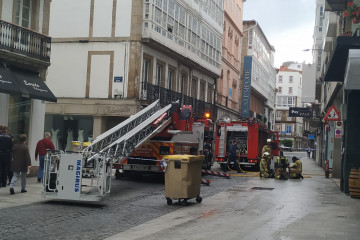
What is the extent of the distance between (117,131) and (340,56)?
7529 mm

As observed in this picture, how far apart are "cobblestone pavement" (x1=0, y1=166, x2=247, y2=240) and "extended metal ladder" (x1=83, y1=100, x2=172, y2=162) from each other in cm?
133

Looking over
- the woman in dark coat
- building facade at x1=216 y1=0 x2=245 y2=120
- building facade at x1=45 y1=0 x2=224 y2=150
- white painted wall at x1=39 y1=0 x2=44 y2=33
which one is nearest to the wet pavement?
the woman in dark coat

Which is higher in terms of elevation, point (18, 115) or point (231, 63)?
point (231, 63)

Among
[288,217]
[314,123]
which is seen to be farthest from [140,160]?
[314,123]

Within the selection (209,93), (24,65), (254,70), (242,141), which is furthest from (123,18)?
(254,70)

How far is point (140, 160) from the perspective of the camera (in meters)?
19.4

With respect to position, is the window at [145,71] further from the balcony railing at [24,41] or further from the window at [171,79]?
the balcony railing at [24,41]

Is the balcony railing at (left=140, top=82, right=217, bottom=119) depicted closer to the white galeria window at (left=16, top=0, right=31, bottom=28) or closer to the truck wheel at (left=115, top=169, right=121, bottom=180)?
the truck wheel at (left=115, top=169, right=121, bottom=180)

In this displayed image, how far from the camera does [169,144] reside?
1942 cm

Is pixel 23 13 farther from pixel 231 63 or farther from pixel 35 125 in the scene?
pixel 231 63

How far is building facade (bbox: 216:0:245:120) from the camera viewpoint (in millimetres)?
47000

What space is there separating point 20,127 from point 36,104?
3.92 ft

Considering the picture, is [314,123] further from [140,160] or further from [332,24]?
[140,160]

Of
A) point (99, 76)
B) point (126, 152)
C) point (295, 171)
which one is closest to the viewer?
point (126, 152)
